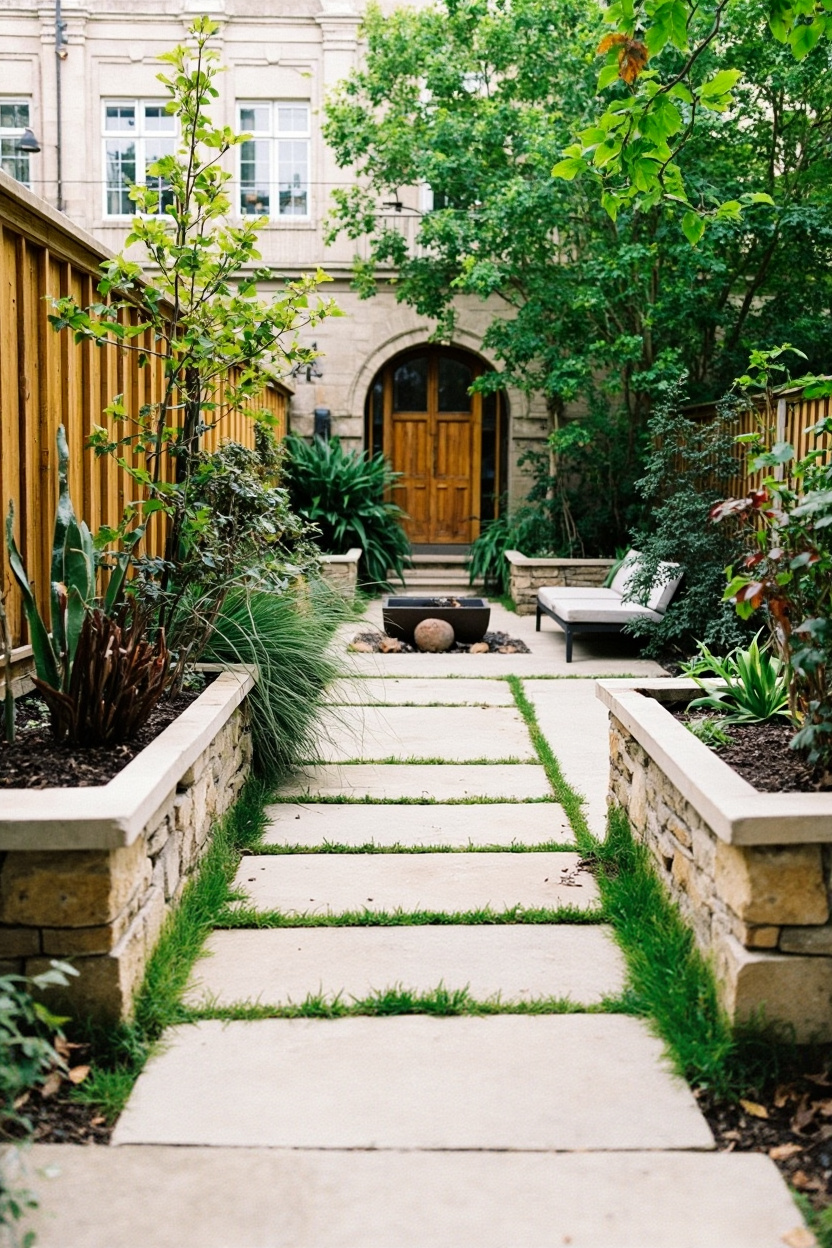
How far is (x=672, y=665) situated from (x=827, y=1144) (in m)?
6.26

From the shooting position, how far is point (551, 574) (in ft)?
38.9

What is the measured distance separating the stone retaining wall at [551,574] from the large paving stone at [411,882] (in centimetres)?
767

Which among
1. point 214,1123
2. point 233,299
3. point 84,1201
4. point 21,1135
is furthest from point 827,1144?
point 233,299

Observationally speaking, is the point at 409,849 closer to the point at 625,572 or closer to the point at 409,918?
the point at 409,918

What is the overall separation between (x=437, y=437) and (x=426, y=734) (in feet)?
35.5

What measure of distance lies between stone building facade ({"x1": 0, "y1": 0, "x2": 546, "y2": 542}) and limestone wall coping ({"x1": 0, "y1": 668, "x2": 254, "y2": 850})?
→ 13008 millimetres

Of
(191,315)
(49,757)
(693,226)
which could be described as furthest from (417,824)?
(693,226)

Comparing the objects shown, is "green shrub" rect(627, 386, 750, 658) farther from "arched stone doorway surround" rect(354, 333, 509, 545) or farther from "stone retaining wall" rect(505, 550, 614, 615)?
"arched stone doorway surround" rect(354, 333, 509, 545)

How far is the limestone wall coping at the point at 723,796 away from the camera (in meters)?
2.72

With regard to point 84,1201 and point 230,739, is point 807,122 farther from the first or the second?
point 84,1201

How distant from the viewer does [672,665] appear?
856 cm

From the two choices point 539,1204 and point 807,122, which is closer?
point 539,1204

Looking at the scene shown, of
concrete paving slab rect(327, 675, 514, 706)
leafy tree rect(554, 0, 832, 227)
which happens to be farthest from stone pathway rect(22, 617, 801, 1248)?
concrete paving slab rect(327, 675, 514, 706)

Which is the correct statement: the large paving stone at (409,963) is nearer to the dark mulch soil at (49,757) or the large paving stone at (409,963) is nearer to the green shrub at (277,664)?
the dark mulch soil at (49,757)
